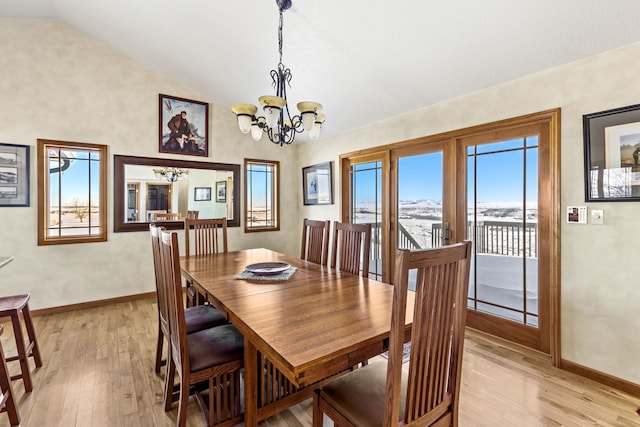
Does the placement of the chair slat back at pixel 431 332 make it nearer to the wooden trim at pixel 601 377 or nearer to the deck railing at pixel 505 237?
the wooden trim at pixel 601 377

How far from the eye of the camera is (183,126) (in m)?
4.28

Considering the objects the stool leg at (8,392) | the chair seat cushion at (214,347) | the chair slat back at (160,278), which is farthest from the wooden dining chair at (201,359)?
the stool leg at (8,392)

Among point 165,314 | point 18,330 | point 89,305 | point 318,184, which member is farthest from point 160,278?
point 318,184

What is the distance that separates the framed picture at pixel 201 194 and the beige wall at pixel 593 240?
391 cm

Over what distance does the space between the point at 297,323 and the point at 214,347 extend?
2.45 ft

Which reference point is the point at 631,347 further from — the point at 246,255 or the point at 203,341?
the point at 246,255

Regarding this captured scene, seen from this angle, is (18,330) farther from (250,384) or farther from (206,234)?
(250,384)

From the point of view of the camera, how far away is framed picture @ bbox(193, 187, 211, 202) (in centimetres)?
450

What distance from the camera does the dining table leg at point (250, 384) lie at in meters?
1.59

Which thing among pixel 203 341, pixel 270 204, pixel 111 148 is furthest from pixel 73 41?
pixel 203 341

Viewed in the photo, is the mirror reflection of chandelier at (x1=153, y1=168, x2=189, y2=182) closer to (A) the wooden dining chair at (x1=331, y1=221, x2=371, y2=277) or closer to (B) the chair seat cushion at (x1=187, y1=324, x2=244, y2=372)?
(A) the wooden dining chair at (x1=331, y1=221, x2=371, y2=277)

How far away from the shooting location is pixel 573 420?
5.80 feet

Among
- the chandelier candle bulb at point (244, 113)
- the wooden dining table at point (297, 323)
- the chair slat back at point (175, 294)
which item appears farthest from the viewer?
the chandelier candle bulb at point (244, 113)

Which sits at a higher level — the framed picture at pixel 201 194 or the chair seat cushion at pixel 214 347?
the framed picture at pixel 201 194
